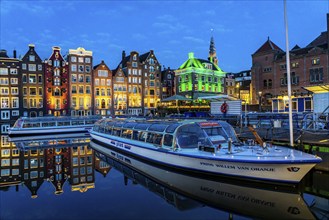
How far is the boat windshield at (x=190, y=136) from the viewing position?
1677 centimetres

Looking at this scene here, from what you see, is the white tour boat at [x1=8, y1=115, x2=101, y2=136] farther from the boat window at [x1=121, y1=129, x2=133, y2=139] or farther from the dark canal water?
the dark canal water

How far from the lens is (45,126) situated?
4703 cm

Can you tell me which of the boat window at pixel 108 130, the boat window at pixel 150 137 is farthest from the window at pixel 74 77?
the boat window at pixel 150 137

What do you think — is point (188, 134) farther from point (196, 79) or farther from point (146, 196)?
point (196, 79)

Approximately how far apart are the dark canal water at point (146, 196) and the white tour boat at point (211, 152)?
24.1 inches

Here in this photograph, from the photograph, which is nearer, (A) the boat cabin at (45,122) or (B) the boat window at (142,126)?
(B) the boat window at (142,126)

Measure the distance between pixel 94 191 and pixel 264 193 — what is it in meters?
8.37

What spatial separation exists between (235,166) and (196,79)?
7204 centimetres

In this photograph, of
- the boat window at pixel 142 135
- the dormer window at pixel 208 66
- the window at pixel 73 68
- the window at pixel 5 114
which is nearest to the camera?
the boat window at pixel 142 135

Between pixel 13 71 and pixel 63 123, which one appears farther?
pixel 13 71

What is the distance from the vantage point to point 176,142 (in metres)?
16.8

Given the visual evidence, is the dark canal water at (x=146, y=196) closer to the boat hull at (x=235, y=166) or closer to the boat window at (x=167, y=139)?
the boat hull at (x=235, y=166)

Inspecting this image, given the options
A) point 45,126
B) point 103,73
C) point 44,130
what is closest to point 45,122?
point 45,126

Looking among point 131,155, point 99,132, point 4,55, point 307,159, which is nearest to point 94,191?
point 131,155
